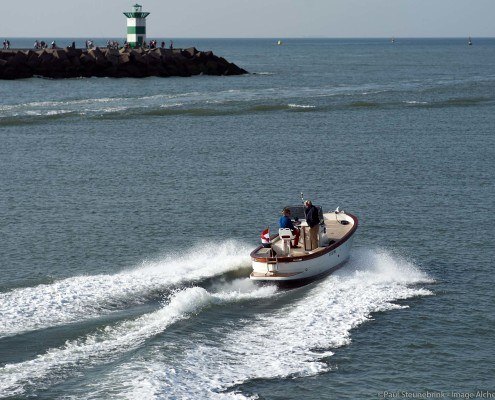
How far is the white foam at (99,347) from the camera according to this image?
1759 cm

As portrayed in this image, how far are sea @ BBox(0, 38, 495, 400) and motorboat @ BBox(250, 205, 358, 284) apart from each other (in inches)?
17.6

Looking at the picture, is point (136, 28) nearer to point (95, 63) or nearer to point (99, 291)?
point (95, 63)

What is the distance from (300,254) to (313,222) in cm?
105

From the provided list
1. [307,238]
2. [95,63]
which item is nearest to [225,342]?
[307,238]

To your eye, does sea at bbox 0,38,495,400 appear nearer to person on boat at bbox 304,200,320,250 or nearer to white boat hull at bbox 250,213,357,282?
white boat hull at bbox 250,213,357,282

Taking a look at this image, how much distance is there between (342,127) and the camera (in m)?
57.4

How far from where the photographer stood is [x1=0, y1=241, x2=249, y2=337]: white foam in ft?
68.1

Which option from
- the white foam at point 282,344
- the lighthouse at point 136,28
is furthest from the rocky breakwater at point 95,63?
the white foam at point 282,344

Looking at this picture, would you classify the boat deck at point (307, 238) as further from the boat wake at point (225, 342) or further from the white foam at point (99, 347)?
the white foam at point (99, 347)

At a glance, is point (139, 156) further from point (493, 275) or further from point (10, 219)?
point (493, 275)

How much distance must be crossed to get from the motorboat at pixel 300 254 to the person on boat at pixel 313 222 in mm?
132

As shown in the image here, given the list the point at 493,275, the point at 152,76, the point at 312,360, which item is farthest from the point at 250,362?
the point at 152,76

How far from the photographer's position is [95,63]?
316 ft

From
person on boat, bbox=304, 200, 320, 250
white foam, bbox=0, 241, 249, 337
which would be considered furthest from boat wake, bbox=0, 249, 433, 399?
person on boat, bbox=304, 200, 320, 250
